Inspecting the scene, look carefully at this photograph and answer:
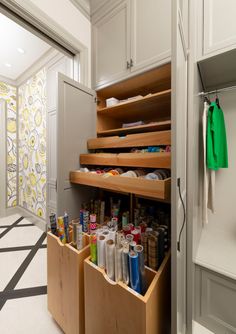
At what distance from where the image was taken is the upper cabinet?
106 centimetres

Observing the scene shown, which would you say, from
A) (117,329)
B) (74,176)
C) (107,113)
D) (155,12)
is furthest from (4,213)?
(155,12)

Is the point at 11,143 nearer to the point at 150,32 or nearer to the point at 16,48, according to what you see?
the point at 16,48

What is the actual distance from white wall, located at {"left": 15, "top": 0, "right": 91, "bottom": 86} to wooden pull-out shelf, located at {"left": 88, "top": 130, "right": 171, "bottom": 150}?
0.61m

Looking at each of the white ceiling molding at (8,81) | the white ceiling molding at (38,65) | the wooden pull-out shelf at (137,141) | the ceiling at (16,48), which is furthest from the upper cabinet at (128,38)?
the white ceiling molding at (8,81)

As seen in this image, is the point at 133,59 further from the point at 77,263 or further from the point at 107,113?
the point at 77,263

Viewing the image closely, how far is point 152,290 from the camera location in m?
0.65

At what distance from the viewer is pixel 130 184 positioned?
94cm

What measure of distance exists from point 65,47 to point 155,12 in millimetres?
742

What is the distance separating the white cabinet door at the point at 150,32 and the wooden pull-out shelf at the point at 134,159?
64 centimetres

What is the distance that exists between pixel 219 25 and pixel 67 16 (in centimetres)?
113

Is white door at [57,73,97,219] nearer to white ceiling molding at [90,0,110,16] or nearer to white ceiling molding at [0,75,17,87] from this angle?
white ceiling molding at [90,0,110,16]

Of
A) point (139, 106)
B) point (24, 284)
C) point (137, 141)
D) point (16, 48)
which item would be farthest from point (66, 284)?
point (16, 48)

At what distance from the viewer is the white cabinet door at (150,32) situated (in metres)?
1.04

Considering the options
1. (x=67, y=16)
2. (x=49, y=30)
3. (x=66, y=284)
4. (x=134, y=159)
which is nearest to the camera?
(x=66, y=284)
